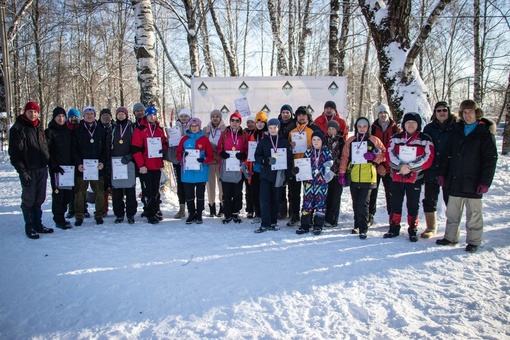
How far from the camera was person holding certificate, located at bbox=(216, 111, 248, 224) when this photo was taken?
5.89 m

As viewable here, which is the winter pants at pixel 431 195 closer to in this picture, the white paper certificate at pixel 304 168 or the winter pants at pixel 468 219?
the winter pants at pixel 468 219

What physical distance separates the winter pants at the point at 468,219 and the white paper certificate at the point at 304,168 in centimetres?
213

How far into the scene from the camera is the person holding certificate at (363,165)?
5.11 meters

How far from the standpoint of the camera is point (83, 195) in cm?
586

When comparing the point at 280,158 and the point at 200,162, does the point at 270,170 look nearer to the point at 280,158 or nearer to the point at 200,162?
the point at 280,158

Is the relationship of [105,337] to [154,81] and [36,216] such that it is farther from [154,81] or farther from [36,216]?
[154,81]

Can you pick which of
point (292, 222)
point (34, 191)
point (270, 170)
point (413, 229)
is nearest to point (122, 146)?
point (34, 191)

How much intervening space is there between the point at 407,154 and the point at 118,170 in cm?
488

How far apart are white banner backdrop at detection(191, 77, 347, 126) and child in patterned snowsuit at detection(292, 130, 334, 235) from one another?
3.30 meters

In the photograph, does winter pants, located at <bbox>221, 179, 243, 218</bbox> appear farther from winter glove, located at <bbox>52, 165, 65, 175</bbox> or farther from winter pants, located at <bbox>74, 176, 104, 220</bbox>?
winter glove, located at <bbox>52, 165, 65, 175</bbox>

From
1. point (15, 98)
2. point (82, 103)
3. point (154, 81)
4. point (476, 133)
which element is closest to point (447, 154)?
point (476, 133)

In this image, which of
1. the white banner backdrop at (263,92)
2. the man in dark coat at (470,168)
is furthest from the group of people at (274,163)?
the white banner backdrop at (263,92)

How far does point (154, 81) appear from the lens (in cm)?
768

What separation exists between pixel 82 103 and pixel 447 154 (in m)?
34.5
